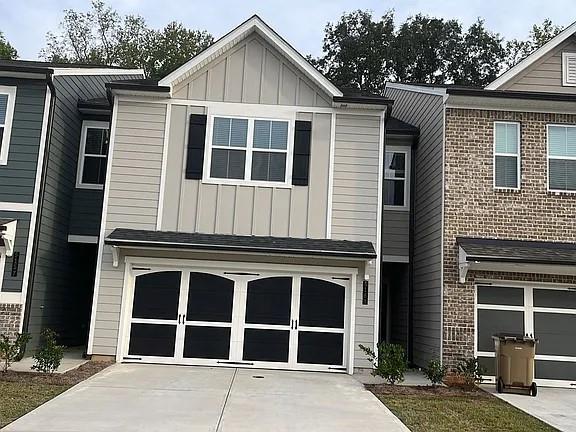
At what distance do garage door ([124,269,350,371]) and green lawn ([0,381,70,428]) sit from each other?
10.6 ft

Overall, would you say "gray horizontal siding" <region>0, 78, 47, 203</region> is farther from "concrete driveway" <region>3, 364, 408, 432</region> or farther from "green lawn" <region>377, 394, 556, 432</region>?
"green lawn" <region>377, 394, 556, 432</region>

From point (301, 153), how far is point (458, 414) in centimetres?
637

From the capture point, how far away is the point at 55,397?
8.31 m

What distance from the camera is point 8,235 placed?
11.8 metres

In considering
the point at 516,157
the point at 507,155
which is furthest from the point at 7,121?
the point at 516,157

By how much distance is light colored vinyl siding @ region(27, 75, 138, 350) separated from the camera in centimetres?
1277

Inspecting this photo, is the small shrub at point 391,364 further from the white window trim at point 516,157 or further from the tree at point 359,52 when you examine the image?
the tree at point 359,52

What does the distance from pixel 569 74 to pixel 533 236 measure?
3.95 metres

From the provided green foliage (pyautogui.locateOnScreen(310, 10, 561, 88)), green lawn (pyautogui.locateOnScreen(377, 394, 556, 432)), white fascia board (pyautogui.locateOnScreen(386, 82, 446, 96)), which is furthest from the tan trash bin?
green foliage (pyautogui.locateOnScreen(310, 10, 561, 88))

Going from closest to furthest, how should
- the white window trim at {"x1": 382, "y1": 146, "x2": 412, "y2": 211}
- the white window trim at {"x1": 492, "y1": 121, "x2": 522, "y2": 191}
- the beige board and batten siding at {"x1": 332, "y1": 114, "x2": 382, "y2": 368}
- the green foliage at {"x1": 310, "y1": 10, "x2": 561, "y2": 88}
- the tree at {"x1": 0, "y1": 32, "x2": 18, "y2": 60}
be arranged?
the beige board and batten siding at {"x1": 332, "y1": 114, "x2": 382, "y2": 368} < the white window trim at {"x1": 492, "y1": 121, "x2": 522, "y2": 191} < the white window trim at {"x1": 382, "y1": 146, "x2": 412, "y2": 211} < the tree at {"x1": 0, "y1": 32, "x2": 18, "y2": 60} < the green foliage at {"x1": 310, "y1": 10, "x2": 561, "y2": 88}

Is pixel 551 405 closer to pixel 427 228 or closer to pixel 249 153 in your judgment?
pixel 427 228

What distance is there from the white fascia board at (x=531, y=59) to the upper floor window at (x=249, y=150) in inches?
186

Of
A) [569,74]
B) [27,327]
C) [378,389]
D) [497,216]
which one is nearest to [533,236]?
[497,216]

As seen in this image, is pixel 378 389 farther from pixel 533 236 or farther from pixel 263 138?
pixel 263 138
